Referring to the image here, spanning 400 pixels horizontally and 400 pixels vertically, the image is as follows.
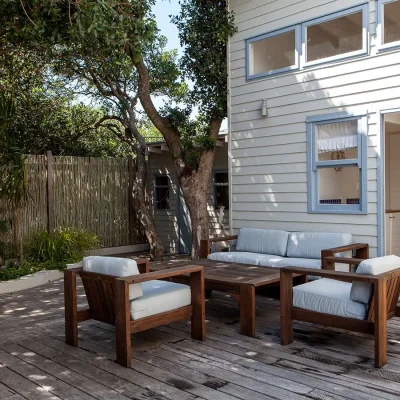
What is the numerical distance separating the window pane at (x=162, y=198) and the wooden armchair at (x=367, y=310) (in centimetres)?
714

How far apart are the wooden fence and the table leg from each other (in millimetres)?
5406

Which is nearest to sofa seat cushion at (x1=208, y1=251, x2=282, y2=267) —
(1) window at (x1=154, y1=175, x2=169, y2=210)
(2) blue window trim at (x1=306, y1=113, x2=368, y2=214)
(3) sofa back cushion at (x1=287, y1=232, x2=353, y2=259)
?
(3) sofa back cushion at (x1=287, y1=232, x2=353, y2=259)

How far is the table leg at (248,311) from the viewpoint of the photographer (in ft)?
14.1

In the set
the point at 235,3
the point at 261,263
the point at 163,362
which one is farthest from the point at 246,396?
the point at 235,3

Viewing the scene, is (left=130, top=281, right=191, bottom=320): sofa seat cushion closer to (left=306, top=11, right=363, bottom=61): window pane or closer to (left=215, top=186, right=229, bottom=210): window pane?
(left=306, top=11, right=363, bottom=61): window pane

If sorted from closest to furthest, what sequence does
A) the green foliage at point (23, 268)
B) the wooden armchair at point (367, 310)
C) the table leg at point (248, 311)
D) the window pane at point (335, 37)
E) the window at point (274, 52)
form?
the wooden armchair at point (367, 310)
the table leg at point (248, 311)
the window pane at point (335, 37)
the window at point (274, 52)
the green foliage at point (23, 268)

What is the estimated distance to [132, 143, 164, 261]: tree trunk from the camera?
9570 mm

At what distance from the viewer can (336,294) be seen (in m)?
3.82

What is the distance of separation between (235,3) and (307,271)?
503cm

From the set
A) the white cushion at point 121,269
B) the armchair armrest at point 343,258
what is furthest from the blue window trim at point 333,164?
the white cushion at point 121,269

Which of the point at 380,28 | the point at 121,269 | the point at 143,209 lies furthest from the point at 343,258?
the point at 143,209

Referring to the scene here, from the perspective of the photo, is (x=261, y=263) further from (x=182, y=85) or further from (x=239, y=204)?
(x=182, y=85)

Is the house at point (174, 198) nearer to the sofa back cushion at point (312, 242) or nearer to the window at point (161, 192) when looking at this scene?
the window at point (161, 192)

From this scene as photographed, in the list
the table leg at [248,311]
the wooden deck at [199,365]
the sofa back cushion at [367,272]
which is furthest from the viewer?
the table leg at [248,311]
